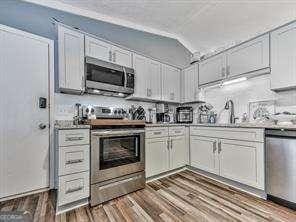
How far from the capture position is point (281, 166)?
6.07 ft

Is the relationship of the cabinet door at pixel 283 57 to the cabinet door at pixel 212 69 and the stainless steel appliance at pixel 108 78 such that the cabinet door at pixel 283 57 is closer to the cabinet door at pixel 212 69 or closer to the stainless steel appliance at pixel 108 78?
the cabinet door at pixel 212 69

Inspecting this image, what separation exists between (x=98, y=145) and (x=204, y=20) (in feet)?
9.26

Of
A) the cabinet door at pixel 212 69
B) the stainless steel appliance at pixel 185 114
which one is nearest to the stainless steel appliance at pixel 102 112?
the stainless steel appliance at pixel 185 114

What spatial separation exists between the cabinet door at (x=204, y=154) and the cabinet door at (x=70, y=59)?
209cm

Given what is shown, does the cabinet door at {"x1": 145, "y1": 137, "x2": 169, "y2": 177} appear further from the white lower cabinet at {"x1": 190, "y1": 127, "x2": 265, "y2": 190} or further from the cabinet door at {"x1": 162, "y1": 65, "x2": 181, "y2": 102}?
the cabinet door at {"x1": 162, "y1": 65, "x2": 181, "y2": 102}

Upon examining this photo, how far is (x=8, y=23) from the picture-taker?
2.10 metres

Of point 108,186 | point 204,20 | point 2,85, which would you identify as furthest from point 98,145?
point 204,20

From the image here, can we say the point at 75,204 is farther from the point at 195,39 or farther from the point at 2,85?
the point at 195,39

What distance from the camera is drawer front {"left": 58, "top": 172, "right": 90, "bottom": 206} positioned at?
170cm

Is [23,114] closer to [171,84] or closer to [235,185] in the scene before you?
[171,84]

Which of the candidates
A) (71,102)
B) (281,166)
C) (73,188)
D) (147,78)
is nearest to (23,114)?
(71,102)

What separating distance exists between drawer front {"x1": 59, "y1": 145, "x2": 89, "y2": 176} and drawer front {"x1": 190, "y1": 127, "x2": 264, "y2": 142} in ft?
6.21

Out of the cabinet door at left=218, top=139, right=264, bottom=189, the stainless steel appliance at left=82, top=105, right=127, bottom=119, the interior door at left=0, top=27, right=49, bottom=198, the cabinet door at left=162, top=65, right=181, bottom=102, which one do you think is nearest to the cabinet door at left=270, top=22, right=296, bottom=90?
the cabinet door at left=218, top=139, right=264, bottom=189

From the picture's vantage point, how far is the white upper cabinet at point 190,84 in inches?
136
